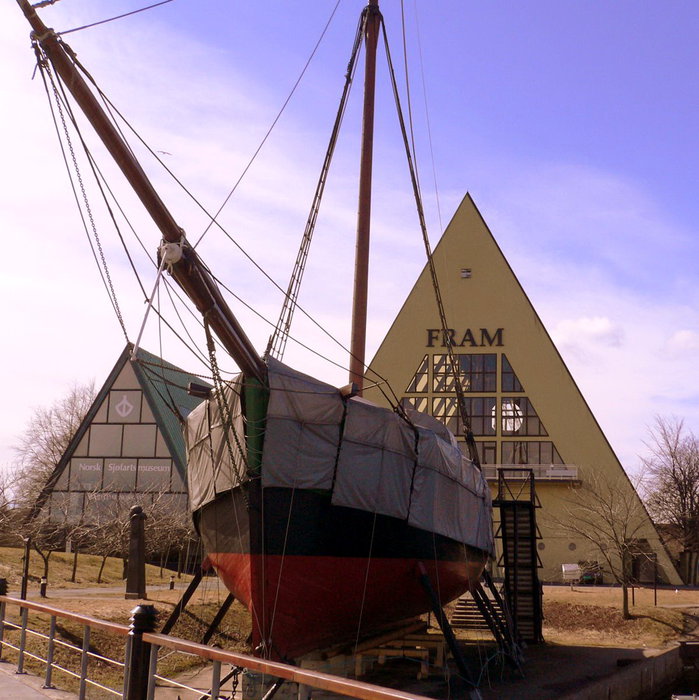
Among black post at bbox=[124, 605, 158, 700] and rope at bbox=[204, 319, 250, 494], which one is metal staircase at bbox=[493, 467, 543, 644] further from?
black post at bbox=[124, 605, 158, 700]

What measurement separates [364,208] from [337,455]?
10.2m

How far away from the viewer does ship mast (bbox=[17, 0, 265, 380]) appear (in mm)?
12062

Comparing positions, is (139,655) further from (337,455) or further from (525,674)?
(525,674)

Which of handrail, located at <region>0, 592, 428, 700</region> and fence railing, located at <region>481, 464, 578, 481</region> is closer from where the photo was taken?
handrail, located at <region>0, 592, 428, 700</region>

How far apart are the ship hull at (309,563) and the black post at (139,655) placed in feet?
20.9

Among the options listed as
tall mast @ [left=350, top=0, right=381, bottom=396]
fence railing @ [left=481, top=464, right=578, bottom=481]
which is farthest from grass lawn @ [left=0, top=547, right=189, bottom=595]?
fence railing @ [left=481, top=464, right=578, bottom=481]

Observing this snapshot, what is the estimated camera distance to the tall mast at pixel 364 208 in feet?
76.5

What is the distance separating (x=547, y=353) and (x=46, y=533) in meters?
26.9

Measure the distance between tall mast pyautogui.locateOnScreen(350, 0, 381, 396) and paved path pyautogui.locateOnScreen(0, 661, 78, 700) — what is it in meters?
11.8

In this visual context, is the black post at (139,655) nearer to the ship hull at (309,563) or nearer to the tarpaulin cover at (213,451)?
the ship hull at (309,563)

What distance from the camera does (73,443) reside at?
43.7 m

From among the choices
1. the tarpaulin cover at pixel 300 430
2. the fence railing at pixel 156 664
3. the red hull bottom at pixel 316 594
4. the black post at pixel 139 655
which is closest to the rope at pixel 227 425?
the tarpaulin cover at pixel 300 430

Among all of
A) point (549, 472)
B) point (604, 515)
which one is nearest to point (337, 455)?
point (604, 515)

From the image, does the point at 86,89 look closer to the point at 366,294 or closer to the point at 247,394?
the point at 247,394
